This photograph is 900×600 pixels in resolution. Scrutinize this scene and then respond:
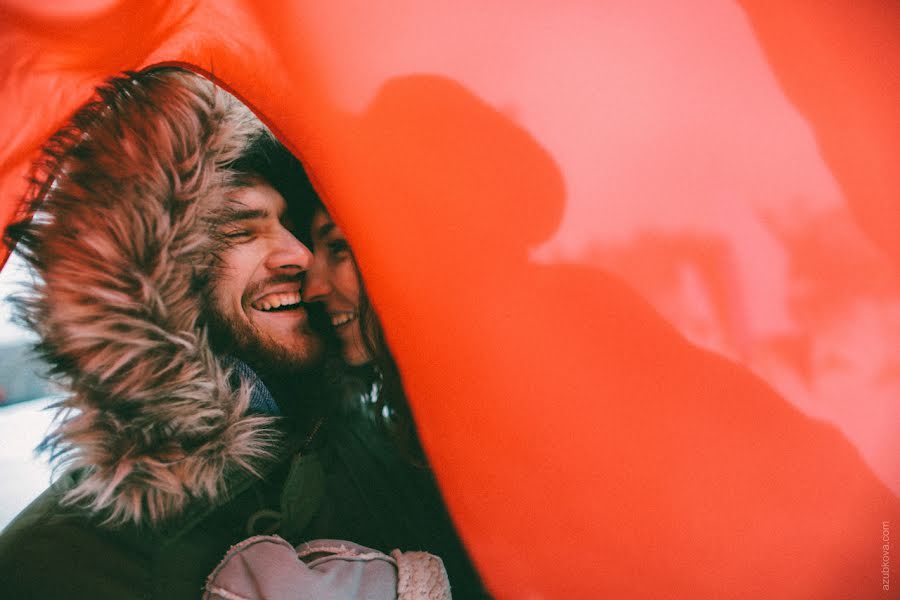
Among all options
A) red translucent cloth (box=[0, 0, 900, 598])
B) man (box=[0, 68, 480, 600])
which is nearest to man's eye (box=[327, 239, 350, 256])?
man (box=[0, 68, 480, 600])

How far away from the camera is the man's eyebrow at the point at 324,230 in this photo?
82 centimetres

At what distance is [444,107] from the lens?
405 millimetres

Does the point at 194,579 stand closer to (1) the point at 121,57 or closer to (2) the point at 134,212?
(2) the point at 134,212

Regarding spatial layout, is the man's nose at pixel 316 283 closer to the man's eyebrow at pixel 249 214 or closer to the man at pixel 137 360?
the man's eyebrow at pixel 249 214

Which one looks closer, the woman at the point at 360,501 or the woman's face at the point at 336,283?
the woman at the point at 360,501

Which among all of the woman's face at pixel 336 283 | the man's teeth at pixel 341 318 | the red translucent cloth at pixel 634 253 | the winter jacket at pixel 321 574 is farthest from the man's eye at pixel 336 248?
the winter jacket at pixel 321 574

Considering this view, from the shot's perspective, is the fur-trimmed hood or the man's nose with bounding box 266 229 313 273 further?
the man's nose with bounding box 266 229 313 273

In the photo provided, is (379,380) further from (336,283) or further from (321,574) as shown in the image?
(321,574)

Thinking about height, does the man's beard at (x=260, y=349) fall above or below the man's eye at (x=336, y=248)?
below

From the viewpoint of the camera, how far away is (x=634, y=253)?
368 millimetres

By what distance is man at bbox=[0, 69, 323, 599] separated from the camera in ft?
1.51

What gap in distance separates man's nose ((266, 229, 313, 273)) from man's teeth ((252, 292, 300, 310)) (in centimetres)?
4

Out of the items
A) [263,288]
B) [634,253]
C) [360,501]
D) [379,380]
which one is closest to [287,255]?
[263,288]

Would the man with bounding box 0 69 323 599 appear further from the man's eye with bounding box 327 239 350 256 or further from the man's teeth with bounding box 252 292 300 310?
the man's eye with bounding box 327 239 350 256
